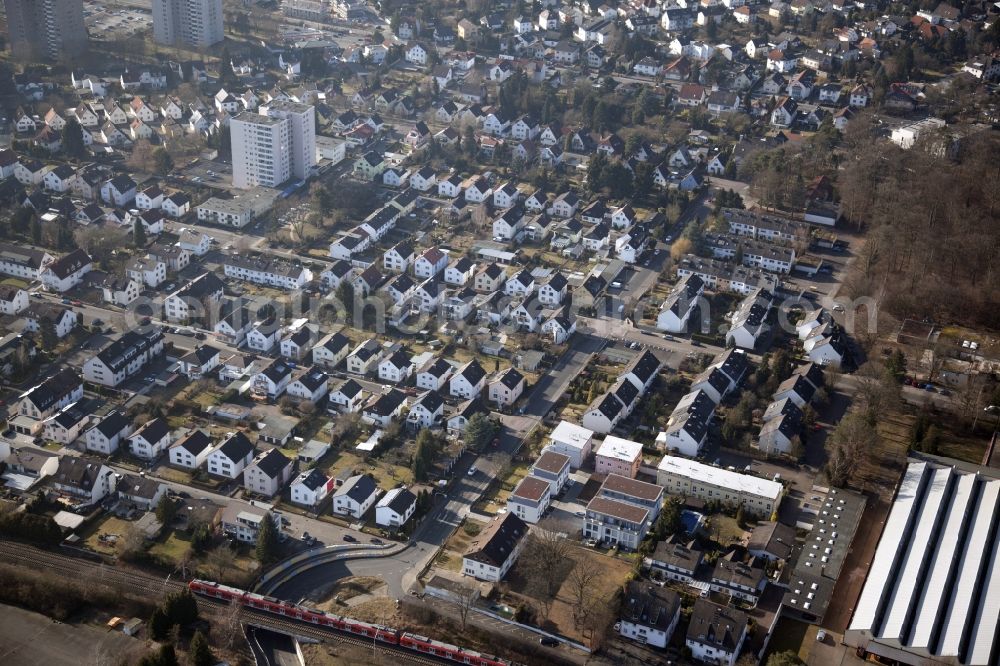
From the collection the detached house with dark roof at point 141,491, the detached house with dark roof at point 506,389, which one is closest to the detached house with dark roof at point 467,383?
the detached house with dark roof at point 506,389

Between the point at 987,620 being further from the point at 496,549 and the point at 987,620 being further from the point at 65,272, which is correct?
the point at 65,272

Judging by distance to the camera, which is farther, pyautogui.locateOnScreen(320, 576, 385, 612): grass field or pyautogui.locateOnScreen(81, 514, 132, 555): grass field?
pyautogui.locateOnScreen(81, 514, 132, 555): grass field

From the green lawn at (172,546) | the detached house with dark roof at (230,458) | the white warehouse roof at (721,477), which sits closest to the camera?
the green lawn at (172,546)

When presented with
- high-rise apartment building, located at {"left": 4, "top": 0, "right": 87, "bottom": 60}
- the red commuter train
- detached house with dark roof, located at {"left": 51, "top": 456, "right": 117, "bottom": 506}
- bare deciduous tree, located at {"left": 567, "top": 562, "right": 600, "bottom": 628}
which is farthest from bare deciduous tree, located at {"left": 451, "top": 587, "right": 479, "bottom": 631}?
high-rise apartment building, located at {"left": 4, "top": 0, "right": 87, "bottom": 60}

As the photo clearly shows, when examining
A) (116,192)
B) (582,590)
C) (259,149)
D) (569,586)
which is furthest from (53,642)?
(259,149)

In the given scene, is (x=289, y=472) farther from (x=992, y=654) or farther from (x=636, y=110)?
(x=636, y=110)

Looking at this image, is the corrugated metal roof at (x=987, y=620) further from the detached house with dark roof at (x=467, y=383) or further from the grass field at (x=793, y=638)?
the detached house with dark roof at (x=467, y=383)

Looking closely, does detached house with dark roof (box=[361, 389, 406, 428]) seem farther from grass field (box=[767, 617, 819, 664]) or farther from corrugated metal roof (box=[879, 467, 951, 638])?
corrugated metal roof (box=[879, 467, 951, 638])
